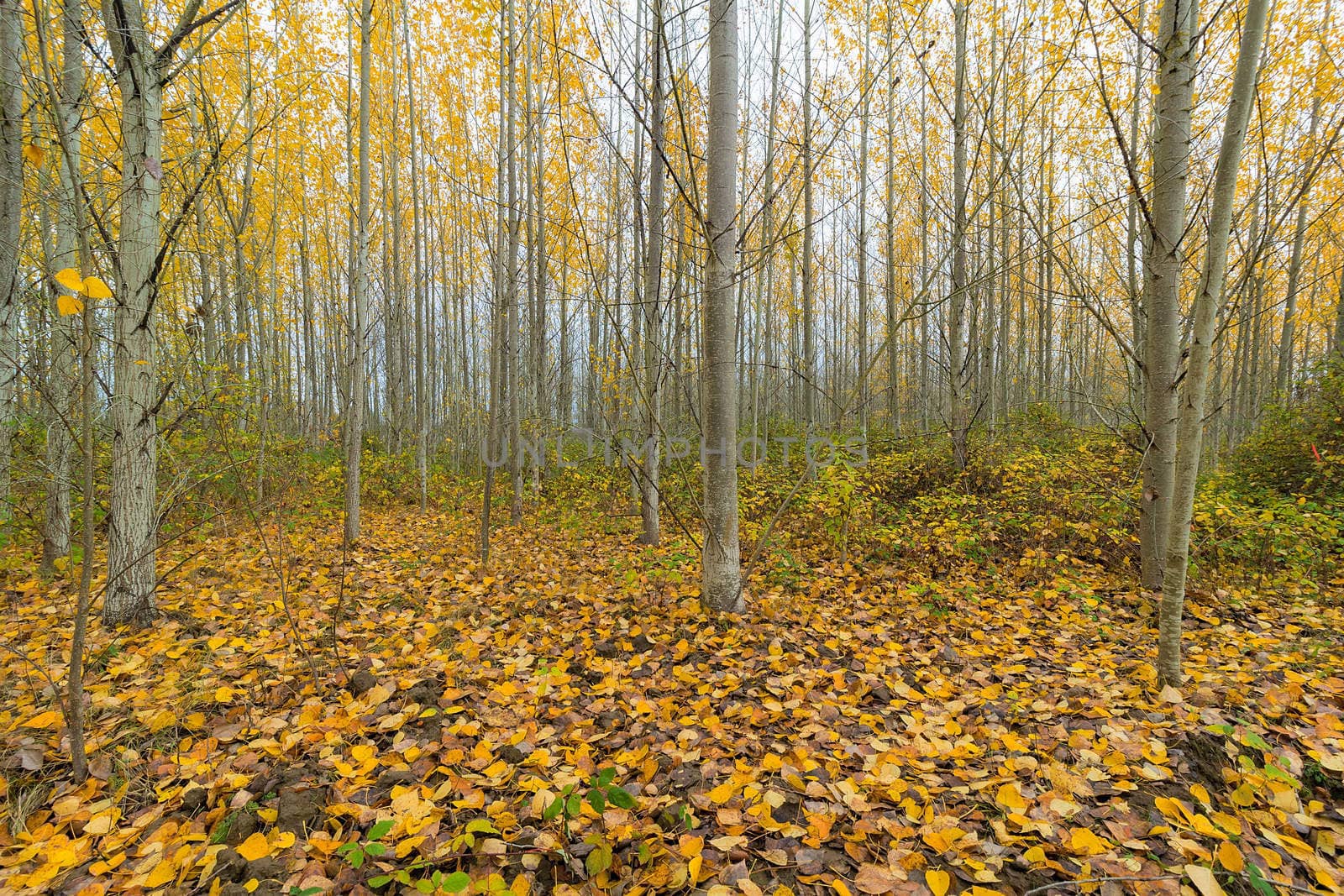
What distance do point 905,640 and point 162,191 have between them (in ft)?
16.0

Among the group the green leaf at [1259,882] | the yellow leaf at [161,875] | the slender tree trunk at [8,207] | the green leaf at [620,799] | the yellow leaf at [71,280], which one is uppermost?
the slender tree trunk at [8,207]

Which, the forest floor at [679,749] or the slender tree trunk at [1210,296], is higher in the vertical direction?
the slender tree trunk at [1210,296]

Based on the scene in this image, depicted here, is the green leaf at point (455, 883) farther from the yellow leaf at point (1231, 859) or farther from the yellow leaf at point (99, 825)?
the yellow leaf at point (1231, 859)

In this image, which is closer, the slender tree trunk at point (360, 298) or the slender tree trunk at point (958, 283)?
the slender tree trunk at point (360, 298)

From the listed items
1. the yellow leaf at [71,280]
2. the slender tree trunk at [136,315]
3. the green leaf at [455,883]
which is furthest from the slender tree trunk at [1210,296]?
the slender tree trunk at [136,315]

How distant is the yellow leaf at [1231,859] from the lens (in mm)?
1379

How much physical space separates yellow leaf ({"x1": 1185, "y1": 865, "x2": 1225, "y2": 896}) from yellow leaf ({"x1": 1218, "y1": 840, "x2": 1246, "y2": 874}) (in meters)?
0.04

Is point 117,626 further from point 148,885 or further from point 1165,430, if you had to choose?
point 1165,430

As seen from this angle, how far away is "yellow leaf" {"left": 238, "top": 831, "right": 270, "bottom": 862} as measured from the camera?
1540 mm

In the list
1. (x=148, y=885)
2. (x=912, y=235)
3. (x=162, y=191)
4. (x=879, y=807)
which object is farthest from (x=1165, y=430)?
(x=912, y=235)

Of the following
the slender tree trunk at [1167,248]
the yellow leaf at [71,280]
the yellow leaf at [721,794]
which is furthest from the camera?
the slender tree trunk at [1167,248]

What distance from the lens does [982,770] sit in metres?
1.94

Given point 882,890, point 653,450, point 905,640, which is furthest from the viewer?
point 653,450

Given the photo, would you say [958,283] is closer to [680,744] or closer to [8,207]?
[680,744]
